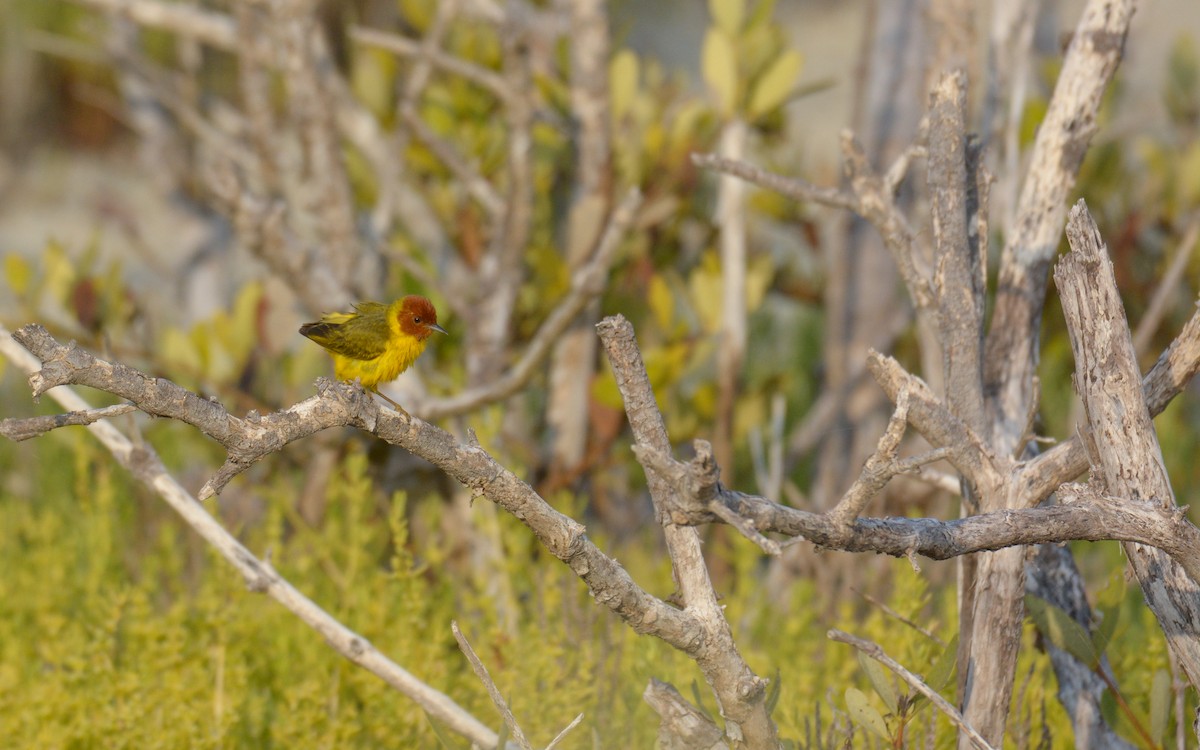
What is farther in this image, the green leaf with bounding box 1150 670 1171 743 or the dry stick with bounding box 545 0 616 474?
the dry stick with bounding box 545 0 616 474

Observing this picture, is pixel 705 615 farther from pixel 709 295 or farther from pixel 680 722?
pixel 709 295

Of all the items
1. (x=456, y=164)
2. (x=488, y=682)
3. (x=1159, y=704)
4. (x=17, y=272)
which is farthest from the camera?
(x=456, y=164)

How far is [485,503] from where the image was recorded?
3238mm

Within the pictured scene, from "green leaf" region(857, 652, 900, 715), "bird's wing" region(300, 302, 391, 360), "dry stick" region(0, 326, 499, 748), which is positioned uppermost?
"bird's wing" region(300, 302, 391, 360)

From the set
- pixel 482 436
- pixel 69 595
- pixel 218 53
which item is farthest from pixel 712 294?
pixel 218 53

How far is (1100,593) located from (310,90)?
2716 millimetres

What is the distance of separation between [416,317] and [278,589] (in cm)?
69

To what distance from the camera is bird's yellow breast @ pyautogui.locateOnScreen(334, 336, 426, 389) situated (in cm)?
262

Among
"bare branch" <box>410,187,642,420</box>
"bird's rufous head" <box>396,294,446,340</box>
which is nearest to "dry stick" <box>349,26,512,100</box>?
"bare branch" <box>410,187,642,420</box>

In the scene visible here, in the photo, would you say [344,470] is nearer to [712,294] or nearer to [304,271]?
[304,271]

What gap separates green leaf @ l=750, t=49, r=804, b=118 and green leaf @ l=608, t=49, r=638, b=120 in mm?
422

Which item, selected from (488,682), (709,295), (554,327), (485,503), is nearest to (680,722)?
(488,682)

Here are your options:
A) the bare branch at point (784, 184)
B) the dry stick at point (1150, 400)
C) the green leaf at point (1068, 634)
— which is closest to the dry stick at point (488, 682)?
the dry stick at point (1150, 400)

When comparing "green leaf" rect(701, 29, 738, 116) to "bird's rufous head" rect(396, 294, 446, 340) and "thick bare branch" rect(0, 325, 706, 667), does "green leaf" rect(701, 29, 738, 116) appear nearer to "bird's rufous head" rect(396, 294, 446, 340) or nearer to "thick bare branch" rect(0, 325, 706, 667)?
"bird's rufous head" rect(396, 294, 446, 340)
